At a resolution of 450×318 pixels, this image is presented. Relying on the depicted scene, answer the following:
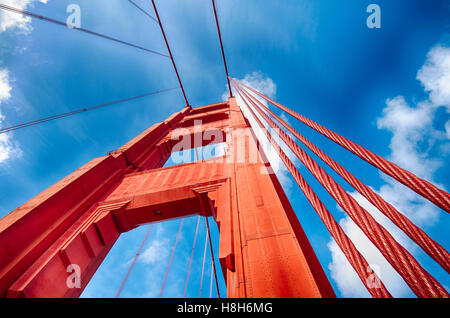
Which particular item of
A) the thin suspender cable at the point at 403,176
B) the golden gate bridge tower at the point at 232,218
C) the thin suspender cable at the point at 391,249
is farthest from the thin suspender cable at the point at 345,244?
the thin suspender cable at the point at 403,176

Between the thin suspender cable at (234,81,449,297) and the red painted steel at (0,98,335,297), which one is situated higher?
the red painted steel at (0,98,335,297)

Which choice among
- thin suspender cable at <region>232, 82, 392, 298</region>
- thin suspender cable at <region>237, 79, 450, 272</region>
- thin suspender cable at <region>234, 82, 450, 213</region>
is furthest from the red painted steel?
thin suspender cable at <region>234, 82, 450, 213</region>

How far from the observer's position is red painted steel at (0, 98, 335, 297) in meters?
2.00

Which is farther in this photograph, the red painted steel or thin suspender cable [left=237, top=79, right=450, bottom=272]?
the red painted steel

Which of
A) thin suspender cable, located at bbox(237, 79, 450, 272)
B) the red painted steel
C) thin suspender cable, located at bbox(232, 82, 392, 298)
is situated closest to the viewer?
thin suspender cable, located at bbox(237, 79, 450, 272)

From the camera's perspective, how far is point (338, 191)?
1907 millimetres

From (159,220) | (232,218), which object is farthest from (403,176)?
(159,220)

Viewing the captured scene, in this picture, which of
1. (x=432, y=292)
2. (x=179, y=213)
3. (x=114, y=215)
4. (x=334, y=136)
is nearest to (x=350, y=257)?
(x=432, y=292)

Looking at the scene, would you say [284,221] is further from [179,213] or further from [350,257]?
[179,213]

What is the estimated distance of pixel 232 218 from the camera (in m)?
2.89

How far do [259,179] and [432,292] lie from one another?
248cm

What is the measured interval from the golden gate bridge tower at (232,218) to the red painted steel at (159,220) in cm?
1

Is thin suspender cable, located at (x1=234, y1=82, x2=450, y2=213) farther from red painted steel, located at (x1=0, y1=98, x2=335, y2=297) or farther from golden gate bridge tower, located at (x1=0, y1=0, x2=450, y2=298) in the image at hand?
red painted steel, located at (x1=0, y1=98, x2=335, y2=297)

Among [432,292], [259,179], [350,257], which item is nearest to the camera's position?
[432,292]
